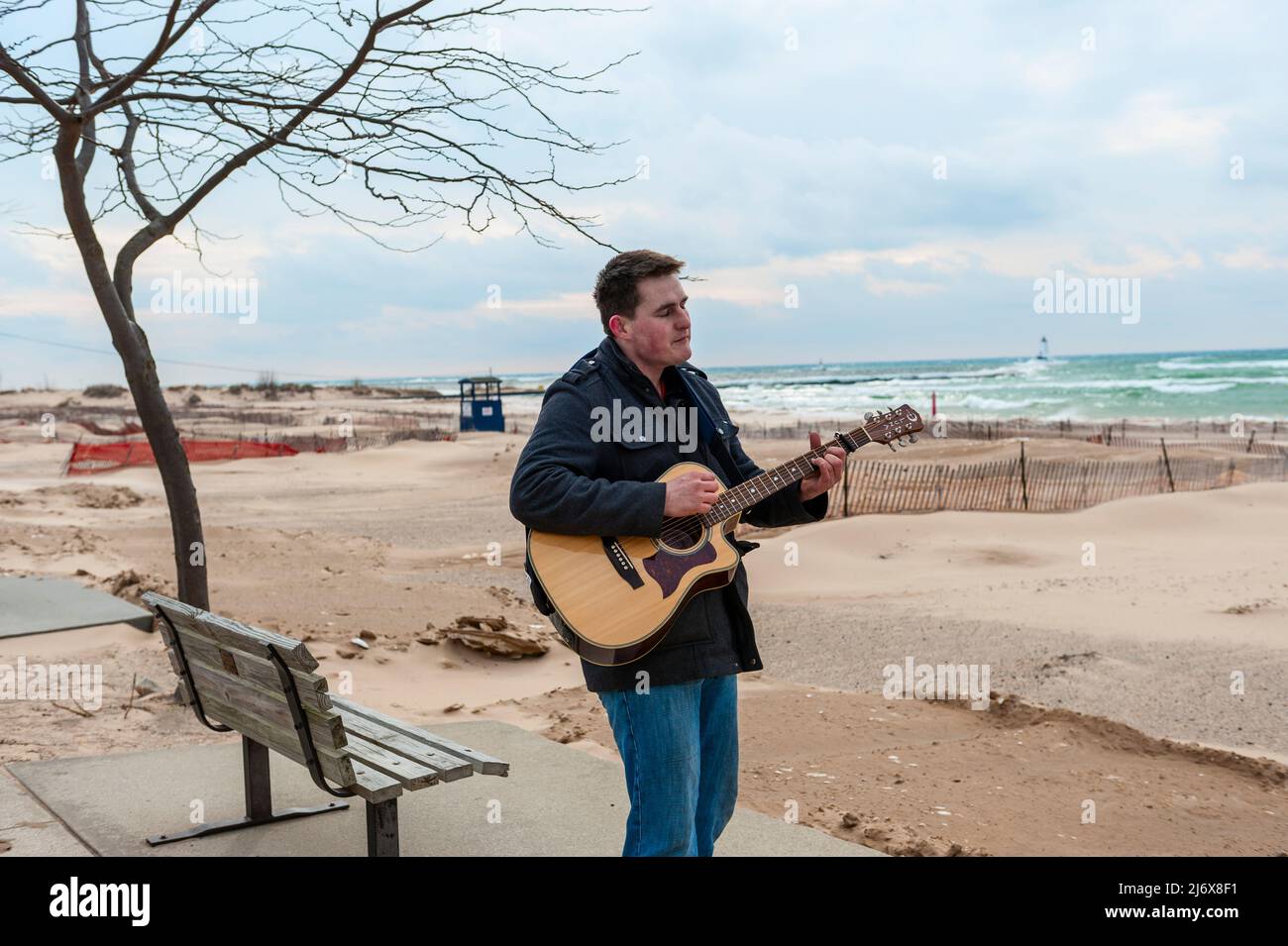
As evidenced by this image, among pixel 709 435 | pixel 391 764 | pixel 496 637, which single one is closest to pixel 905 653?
pixel 496 637

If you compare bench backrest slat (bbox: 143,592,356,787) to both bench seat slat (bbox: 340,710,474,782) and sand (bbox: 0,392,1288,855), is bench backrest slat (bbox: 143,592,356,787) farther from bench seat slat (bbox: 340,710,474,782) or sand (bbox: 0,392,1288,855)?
sand (bbox: 0,392,1288,855)

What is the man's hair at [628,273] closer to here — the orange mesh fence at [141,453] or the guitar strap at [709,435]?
the guitar strap at [709,435]

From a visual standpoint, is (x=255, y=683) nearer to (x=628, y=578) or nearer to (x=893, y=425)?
(x=628, y=578)

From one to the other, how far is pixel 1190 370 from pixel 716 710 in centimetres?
9189

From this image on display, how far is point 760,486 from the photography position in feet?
11.4

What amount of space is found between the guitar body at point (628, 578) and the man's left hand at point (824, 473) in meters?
0.34

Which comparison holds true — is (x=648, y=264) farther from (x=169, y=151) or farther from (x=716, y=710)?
(x=169, y=151)

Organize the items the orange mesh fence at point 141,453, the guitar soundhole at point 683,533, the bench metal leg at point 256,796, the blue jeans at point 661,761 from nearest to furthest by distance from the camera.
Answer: the blue jeans at point 661,761 → the guitar soundhole at point 683,533 → the bench metal leg at point 256,796 → the orange mesh fence at point 141,453

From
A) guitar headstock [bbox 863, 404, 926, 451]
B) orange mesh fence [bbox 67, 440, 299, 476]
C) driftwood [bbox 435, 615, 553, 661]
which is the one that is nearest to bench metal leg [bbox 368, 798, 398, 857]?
guitar headstock [bbox 863, 404, 926, 451]

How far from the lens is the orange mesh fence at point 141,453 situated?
90.5 ft

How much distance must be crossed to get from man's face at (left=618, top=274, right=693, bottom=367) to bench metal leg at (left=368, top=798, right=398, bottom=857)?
1.71m

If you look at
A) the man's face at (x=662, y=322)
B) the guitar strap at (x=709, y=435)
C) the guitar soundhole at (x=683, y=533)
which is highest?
the man's face at (x=662, y=322)

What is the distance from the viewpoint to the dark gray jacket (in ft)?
10.4

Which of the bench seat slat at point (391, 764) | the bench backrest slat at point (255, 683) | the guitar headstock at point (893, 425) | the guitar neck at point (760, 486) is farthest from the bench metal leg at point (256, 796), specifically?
the guitar headstock at point (893, 425)
